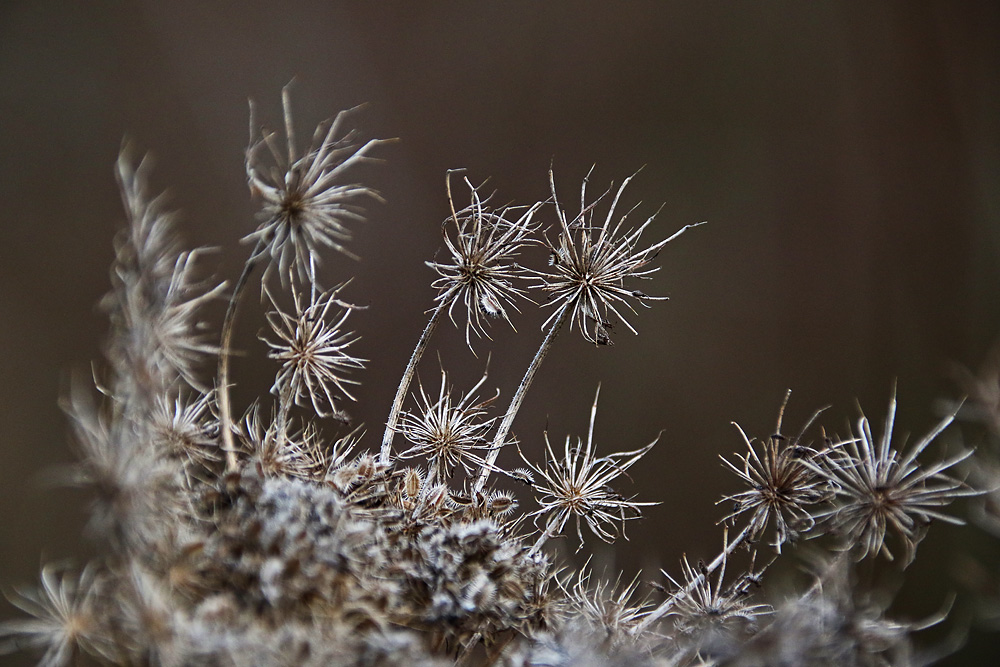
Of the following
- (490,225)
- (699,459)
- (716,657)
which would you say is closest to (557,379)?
(699,459)

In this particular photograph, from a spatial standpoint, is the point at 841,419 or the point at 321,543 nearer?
the point at 321,543

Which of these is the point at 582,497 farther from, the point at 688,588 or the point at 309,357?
the point at 309,357

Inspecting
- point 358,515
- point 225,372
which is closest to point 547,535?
point 358,515

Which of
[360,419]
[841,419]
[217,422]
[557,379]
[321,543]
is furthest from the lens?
[841,419]

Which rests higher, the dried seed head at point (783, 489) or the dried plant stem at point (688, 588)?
the dried seed head at point (783, 489)

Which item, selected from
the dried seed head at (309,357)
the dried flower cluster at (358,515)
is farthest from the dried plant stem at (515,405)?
the dried seed head at (309,357)

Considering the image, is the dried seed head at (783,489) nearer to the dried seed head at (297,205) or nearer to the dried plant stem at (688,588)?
the dried plant stem at (688,588)

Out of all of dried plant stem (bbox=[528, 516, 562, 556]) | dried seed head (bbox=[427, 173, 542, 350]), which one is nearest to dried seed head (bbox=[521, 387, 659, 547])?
dried plant stem (bbox=[528, 516, 562, 556])

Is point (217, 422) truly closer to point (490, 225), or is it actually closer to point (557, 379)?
point (490, 225)
